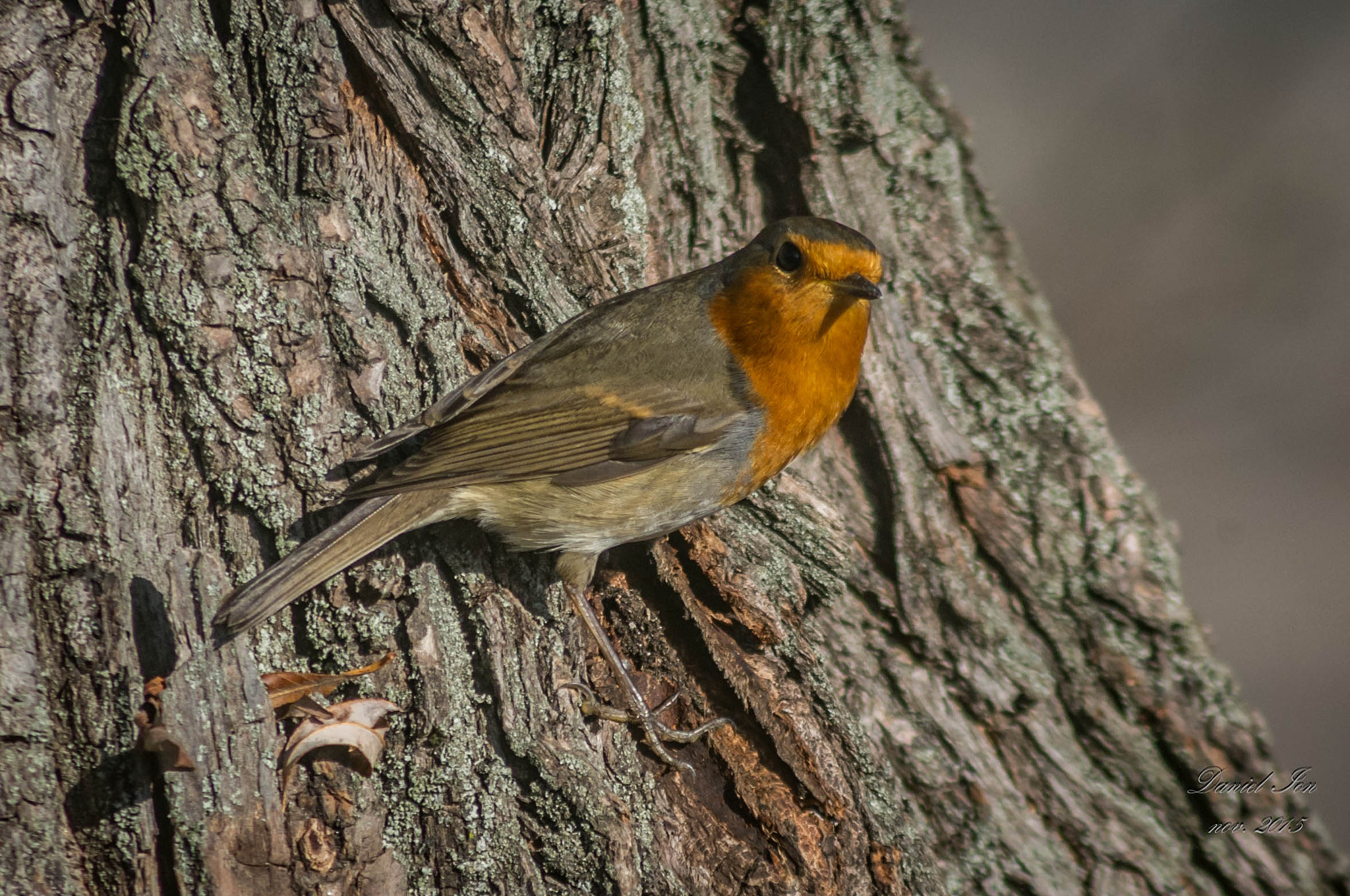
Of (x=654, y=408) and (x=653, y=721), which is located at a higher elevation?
(x=654, y=408)

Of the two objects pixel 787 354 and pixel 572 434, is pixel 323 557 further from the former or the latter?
pixel 787 354

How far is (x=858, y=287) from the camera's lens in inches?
109

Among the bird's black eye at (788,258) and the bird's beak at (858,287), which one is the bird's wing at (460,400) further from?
the bird's beak at (858,287)

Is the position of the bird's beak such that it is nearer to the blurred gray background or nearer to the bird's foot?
the bird's foot

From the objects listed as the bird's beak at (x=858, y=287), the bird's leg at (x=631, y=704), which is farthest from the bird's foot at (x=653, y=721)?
the bird's beak at (x=858, y=287)

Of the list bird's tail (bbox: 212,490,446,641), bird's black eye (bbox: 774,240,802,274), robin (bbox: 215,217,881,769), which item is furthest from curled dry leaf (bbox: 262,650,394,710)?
bird's black eye (bbox: 774,240,802,274)

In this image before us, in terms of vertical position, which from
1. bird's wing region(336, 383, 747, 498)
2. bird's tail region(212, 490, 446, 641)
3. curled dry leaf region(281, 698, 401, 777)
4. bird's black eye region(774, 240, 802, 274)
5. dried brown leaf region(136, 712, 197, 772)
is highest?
bird's black eye region(774, 240, 802, 274)

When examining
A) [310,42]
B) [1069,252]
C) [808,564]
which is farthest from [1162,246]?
[310,42]

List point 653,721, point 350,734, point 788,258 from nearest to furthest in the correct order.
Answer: point 350,734 → point 653,721 → point 788,258

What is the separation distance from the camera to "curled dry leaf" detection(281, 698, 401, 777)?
2.26 m

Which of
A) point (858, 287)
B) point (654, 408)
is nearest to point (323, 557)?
point (654, 408)

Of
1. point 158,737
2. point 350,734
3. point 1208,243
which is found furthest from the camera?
point 1208,243

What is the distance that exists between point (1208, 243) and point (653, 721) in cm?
656

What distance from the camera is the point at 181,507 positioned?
2318 millimetres
